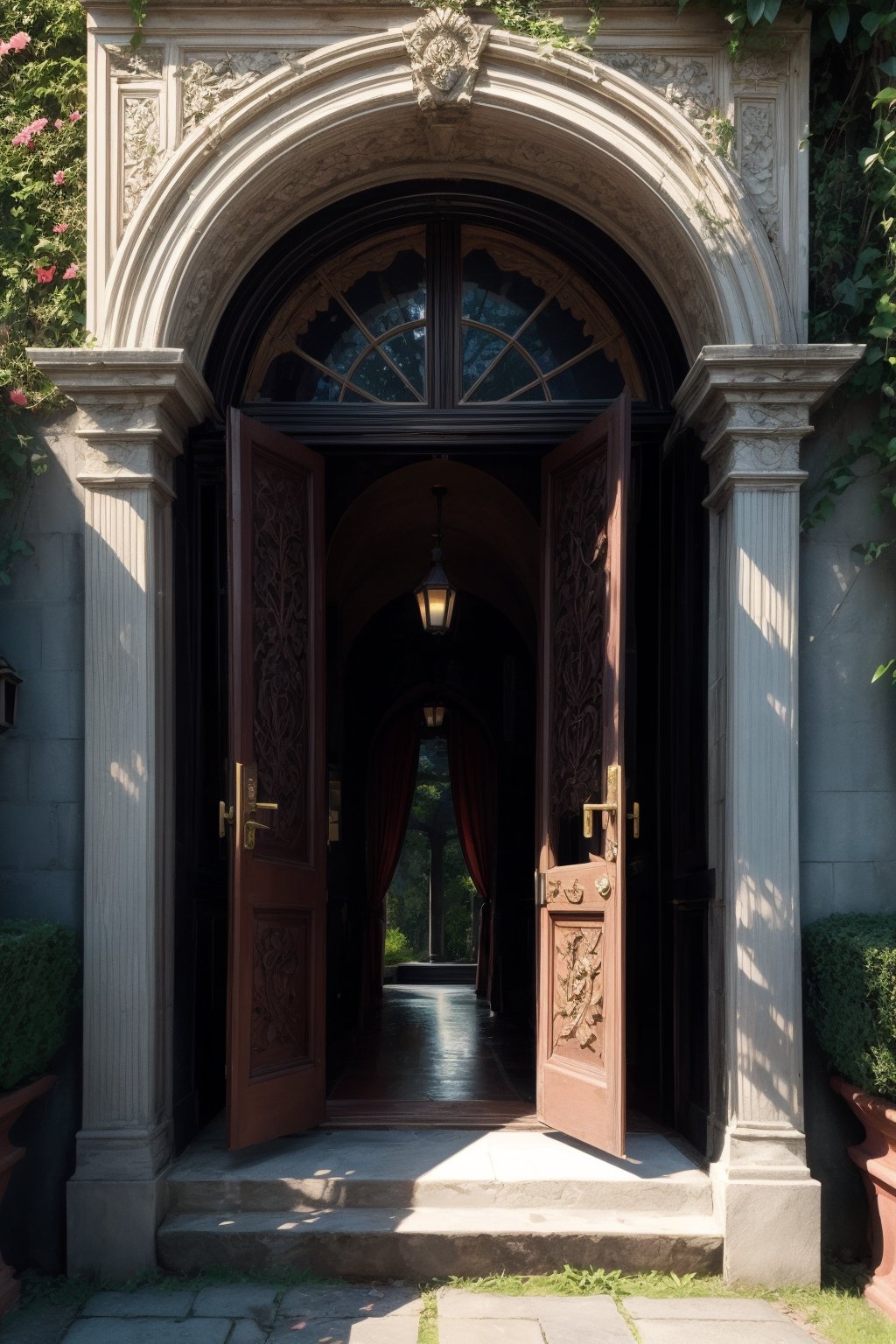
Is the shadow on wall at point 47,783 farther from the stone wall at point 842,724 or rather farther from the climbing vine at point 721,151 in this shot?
the stone wall at point 842,724

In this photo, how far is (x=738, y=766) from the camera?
4918mm

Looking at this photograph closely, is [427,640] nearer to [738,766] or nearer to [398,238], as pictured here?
[398,238]

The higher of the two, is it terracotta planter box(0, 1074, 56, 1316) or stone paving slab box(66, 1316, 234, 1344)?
terracotta planter box(0, 1074, 56, 1316)

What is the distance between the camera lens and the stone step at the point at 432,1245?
15.0 feet

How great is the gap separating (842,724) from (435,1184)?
2.26 m

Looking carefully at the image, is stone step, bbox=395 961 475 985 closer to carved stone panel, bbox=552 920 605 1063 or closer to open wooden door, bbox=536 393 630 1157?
open wooden door, bbox=536 393 630 1157

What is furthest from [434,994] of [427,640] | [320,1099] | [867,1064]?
[867,1064]

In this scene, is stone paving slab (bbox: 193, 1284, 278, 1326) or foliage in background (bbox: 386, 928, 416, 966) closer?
stone paving slab (bbox: 193, 1284, 278, 1326)

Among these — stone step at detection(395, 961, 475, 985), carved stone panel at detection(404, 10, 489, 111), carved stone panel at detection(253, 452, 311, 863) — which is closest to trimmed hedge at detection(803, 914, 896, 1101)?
carved stone panel at detection(253, 452, 311, 863)

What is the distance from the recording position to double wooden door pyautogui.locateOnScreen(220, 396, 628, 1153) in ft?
16.5

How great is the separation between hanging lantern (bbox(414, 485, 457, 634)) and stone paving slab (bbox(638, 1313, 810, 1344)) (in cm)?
507

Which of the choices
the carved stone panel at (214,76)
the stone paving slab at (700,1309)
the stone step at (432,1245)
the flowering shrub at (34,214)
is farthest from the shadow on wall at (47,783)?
the stone paving slab at (700,1309)

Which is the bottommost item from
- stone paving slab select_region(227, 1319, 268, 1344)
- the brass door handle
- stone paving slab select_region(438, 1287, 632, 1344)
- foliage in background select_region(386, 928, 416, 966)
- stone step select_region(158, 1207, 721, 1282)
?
foliage in background select_region(386, 928, 416, 966)

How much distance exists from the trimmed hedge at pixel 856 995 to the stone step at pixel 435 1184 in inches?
28.1
